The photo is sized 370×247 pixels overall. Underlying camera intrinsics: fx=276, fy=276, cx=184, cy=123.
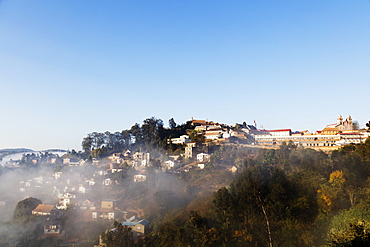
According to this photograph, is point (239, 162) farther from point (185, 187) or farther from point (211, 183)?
point (185, 187)

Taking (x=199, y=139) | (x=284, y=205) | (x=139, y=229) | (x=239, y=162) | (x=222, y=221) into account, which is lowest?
(x=139, y=229)

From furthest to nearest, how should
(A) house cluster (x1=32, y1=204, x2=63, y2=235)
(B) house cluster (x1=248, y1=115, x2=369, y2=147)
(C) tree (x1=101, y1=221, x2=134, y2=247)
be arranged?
(B) house cluster (x1=248, y1=115, x2=369, y2=147)
(A) house cluster (x1=32, y1=204, x2=63, y2=235)
(C) tree (x1=101, y1=221, x2=134, y2=247)

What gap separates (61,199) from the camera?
65.8ft

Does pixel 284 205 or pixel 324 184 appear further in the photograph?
pixel 324 184

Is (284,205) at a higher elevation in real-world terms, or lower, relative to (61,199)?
higher

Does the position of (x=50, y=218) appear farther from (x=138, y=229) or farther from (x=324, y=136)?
(x=324, y=136)

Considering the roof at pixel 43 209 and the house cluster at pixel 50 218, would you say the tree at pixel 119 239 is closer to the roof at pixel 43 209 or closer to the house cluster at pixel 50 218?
the house cluster at pixel 50 218

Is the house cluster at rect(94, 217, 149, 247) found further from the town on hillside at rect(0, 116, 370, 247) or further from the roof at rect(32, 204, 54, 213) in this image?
the roof at rect(32, 204, 54, 213)

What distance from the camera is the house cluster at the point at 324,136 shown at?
22984mm

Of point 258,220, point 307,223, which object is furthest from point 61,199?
point 307,223

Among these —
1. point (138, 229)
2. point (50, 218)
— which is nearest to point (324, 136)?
point (138, 229)

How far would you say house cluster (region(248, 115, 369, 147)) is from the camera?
23.0 meters

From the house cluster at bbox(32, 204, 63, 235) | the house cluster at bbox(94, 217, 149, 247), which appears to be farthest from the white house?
the house cluster at bbox(32, 204, 63, 235)

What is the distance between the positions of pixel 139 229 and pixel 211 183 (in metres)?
6.44
